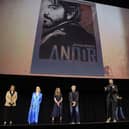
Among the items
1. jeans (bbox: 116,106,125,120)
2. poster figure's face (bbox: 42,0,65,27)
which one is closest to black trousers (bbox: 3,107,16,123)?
poster figure's face (bbox: 42,0,65,27)

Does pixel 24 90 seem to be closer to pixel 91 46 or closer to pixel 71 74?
pixel 71 74

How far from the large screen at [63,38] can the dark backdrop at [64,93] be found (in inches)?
7.1

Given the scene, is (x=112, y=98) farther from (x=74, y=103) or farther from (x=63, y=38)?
(x=63, y=38)

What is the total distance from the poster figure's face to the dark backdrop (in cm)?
135

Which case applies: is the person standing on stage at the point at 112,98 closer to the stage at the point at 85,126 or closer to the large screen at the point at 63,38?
the stage at the point at 85,126

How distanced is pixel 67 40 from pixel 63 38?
107 mm

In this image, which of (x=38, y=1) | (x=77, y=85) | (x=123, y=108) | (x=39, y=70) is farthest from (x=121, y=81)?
(x=38, y=1)

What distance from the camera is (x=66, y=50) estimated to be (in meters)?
6.12

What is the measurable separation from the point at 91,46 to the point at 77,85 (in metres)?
1.02

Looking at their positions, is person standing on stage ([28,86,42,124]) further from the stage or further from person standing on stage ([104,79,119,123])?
person standing on stage ([104,79,119,123])

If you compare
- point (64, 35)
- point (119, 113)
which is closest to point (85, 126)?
point (119, 113)

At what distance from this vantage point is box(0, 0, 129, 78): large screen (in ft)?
18.8

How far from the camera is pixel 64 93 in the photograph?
6207 millimetres

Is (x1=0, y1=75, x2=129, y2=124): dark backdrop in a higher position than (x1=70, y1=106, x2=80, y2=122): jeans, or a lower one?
higher
